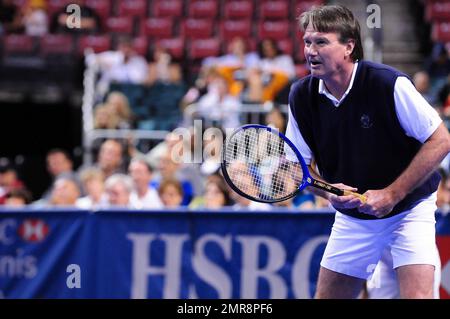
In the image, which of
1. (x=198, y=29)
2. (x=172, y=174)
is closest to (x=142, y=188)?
(x=172, y=174)

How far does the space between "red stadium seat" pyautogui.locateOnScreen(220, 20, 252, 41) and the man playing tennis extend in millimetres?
10092

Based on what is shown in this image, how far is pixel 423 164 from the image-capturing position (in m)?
4.23

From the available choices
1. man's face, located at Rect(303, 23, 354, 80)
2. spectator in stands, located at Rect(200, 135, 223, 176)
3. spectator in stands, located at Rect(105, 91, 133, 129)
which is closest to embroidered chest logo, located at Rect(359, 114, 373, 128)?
man's face, located at Rect(303, 23, 354, 80)

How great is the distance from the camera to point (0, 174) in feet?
32.7

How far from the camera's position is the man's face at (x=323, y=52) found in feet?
A: 14.1

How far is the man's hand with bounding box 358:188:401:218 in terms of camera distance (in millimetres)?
4242

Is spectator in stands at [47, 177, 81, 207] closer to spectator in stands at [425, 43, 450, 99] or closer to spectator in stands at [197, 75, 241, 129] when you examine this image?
spectator in stands at [197, 75, 241, 129]

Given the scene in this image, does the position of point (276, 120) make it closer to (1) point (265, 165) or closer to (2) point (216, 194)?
(2) point (216, 194)

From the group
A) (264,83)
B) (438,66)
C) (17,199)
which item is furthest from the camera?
(438,66)

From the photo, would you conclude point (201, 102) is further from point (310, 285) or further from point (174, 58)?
point (310, 285)

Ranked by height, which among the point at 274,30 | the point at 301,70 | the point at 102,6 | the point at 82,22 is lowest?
the point at 301,70

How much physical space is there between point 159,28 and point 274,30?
6.26ft
